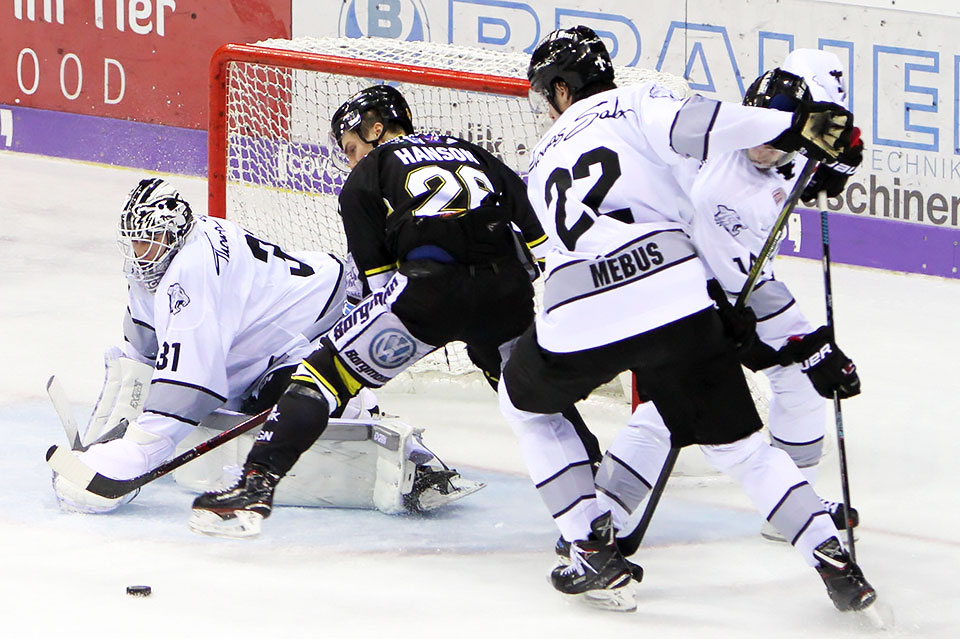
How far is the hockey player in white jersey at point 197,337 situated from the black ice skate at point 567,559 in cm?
53

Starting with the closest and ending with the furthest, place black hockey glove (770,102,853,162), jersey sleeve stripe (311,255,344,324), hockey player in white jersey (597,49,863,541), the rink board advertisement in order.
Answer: black hockey glove (770,102,853,162)
hockey player in white jersey (597,49,863,541)
jersey sleeve stripe (311,255,344,324)
the rink board advertisement

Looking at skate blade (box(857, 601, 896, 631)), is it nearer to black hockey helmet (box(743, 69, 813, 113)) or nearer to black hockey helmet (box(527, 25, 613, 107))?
black hockey helmet (box(743, 69, 813, 113))

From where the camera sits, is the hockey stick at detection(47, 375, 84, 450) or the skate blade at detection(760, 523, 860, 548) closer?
the skate blade at detection(760, 523, 860, 548)

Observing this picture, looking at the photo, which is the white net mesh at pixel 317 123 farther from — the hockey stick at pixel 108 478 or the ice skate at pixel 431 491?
the hockey stick at pixel 108 478

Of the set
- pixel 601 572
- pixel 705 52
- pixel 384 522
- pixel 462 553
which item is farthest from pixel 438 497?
pixel 705 52

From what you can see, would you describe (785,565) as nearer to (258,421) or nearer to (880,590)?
(880,590)

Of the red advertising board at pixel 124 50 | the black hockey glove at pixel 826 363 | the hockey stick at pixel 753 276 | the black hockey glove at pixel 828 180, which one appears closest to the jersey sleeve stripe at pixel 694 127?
the hockey stick at pixel 753 276

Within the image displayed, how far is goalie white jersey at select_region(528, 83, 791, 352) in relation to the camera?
3016 mm

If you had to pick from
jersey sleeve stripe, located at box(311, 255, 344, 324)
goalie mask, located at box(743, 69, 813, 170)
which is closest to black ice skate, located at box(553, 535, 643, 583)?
goalie mask, located at box(743, 69, 813, 170)

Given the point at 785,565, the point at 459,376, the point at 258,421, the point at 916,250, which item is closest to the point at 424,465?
the point at 258,421

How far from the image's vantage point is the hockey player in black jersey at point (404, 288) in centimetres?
340

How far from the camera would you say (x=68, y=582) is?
3.25 m

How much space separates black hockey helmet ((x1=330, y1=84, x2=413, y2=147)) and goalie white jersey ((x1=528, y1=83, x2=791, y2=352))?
2.79ft

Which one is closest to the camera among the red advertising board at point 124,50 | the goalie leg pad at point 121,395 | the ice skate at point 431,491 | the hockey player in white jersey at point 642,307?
the hockey player in white jersey at point 642,307
